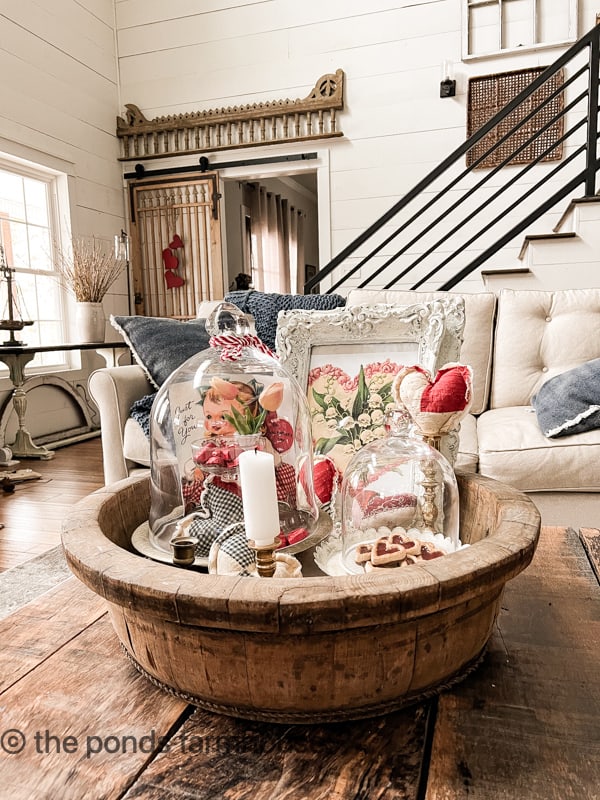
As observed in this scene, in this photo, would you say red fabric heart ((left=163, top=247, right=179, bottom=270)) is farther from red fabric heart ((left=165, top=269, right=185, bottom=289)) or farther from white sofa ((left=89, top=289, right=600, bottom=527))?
white sofa ((left=89, top=289, right=600, bottom=527))

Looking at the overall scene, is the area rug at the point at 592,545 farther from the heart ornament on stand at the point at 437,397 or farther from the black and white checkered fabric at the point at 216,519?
the black and white checkered fabric at the point at 216,519

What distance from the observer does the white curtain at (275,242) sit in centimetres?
612

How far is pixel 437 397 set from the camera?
75 cm

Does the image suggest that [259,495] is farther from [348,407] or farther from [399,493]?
[348,407]

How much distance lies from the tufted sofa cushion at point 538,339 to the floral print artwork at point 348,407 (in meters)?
1.36

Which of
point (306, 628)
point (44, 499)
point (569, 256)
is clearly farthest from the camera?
point (569, 256)

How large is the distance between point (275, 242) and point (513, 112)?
9.93ft

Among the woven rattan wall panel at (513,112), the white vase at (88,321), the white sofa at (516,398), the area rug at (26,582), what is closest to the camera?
the area rug at (26,582)

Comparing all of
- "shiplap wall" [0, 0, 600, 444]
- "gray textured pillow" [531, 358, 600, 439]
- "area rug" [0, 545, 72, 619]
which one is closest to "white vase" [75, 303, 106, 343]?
"shiplap wall" [0, 0, 600, 444]

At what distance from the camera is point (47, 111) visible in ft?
13.8

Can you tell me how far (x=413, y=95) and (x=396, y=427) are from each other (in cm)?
437

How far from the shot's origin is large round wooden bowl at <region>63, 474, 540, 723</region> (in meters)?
0.44

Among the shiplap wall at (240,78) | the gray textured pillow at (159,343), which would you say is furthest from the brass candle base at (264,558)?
the shiplap wall at (240,78)

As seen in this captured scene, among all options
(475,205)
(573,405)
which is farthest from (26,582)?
(475,205)
